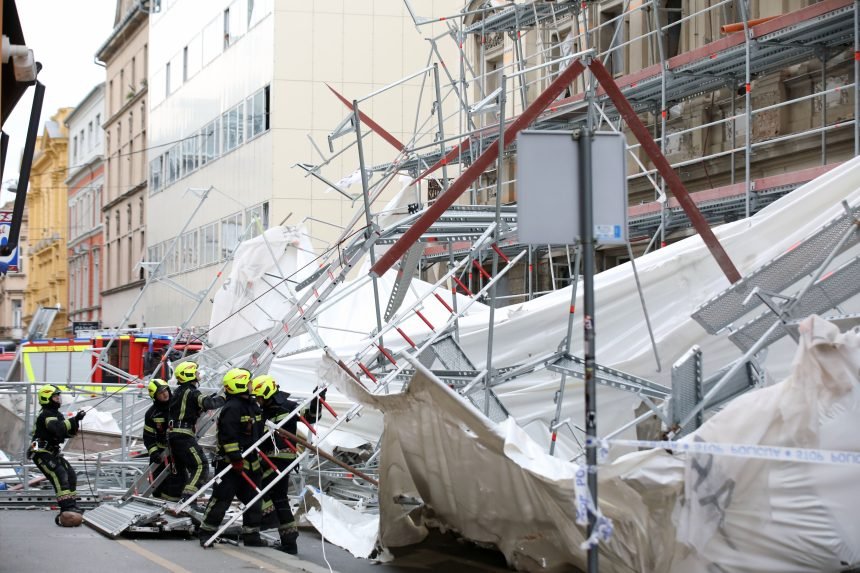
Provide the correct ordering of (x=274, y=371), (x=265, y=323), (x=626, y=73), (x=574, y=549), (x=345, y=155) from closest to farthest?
(x=574, y=549), (x=274, y=371), (x=626, y=73), (x=265, y=323), (x=345, y=155)

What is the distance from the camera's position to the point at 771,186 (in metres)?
14.1

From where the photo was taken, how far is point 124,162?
54000mm

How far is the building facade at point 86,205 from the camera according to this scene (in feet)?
200

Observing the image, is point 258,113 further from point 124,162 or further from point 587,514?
point 587,514

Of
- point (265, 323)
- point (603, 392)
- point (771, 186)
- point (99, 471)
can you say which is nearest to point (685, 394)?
point (603, 392)

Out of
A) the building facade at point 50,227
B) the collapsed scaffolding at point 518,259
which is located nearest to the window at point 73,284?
the building facade at point 50,227

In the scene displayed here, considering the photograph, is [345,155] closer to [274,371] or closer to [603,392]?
[274,371]

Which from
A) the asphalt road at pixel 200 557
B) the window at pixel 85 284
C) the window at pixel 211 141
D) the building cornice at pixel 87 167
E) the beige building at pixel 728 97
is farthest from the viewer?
the window at pixel 85 284

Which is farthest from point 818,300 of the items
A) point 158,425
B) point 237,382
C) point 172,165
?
point 172,165

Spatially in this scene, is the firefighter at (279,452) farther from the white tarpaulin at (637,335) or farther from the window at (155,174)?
the window at (155,174)

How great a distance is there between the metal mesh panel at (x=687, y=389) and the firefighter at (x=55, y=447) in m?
6.73

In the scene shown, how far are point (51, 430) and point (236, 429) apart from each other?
2794mm

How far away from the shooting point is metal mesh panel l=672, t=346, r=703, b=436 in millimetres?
8390

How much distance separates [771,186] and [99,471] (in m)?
8.70
